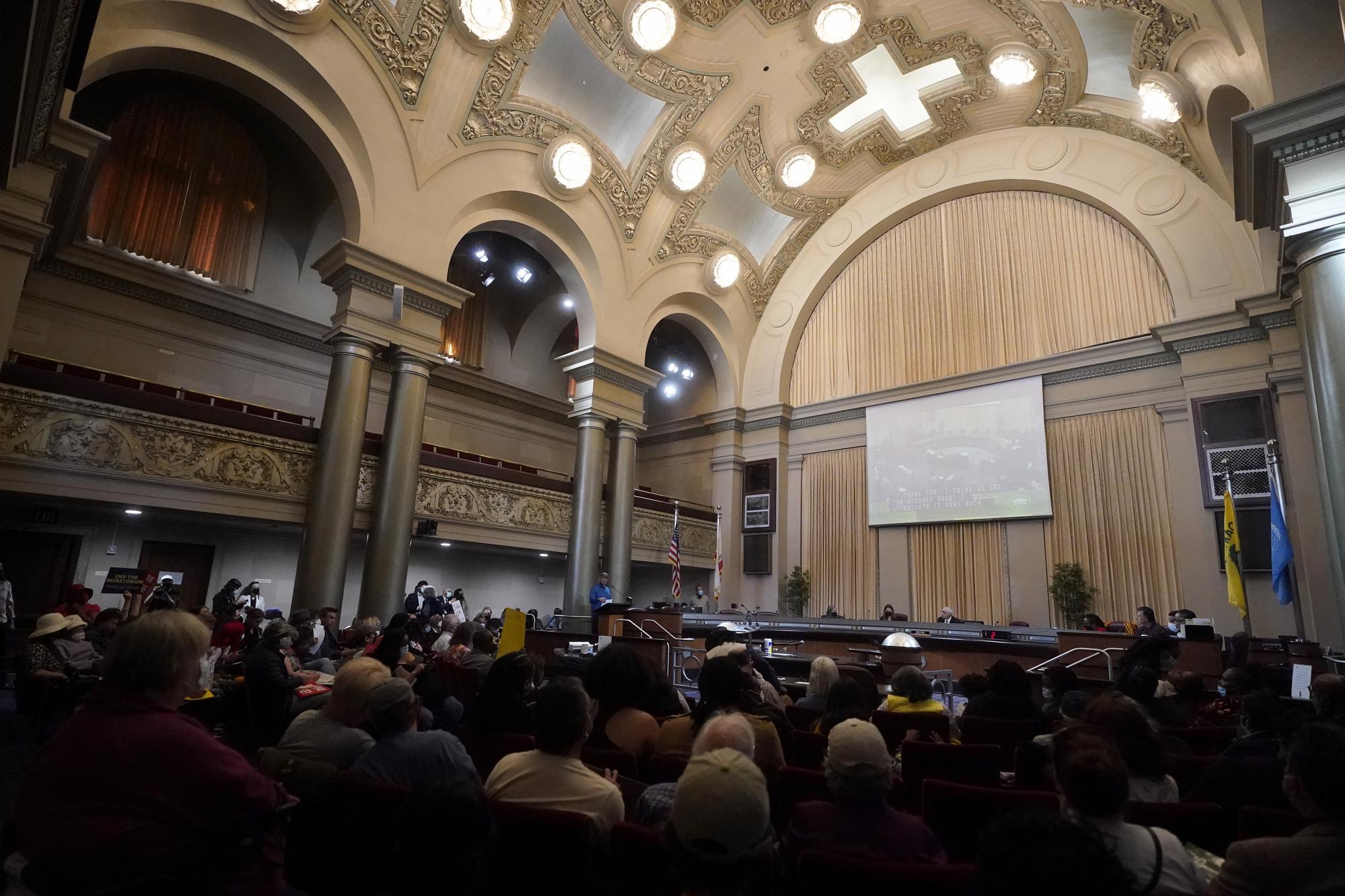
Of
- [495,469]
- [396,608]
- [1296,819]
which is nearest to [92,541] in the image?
[396,608]

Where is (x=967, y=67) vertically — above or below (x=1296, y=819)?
above

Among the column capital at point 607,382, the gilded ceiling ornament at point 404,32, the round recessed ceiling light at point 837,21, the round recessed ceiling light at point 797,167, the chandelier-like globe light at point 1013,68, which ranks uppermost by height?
the round recessed ceiling light at point 837,21

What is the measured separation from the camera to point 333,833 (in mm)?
2105

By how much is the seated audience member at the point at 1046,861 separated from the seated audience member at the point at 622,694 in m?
2.15

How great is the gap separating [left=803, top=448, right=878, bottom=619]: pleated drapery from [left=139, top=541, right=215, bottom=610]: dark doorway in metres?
11.4

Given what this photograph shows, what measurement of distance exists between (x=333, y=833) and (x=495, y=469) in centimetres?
1088

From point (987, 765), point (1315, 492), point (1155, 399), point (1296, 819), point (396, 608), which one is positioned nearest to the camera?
point (1296, 819)

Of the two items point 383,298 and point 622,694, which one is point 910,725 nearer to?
point 622,694

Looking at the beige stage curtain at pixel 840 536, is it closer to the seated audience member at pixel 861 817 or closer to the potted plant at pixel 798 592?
the potted plant at pixel 798 592

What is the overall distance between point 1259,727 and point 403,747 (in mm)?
3803

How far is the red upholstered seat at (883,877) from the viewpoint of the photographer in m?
1.56

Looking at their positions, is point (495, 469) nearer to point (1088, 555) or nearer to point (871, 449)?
point (871, 449)

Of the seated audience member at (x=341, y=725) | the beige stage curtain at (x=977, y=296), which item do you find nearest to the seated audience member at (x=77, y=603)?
the seated audience member at (x=341, y=725)

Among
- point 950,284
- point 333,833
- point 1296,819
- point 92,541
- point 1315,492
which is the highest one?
point 950,284
